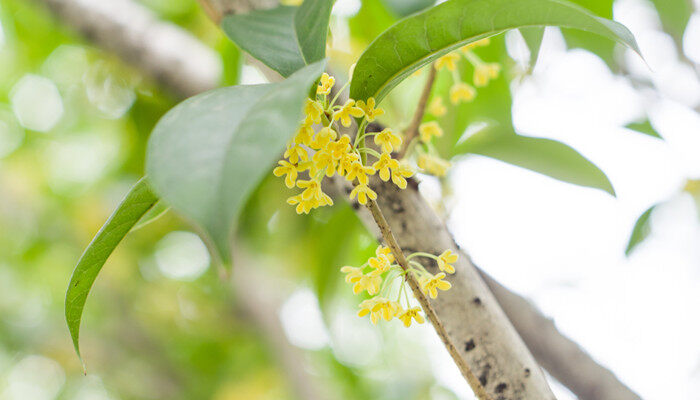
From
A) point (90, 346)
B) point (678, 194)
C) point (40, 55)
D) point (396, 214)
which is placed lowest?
point (90, 346)

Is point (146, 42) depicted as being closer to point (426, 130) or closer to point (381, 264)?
point (426, 130)

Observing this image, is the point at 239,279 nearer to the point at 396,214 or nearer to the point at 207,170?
the point at 396,214

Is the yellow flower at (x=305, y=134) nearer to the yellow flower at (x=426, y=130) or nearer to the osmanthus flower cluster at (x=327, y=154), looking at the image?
the osmanthus flower cluster at (x=327, y=154)

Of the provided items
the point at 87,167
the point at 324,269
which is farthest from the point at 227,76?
the point at 87,167

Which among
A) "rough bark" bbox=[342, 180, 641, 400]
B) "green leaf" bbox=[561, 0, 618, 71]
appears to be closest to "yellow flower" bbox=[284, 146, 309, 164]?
"rough bark" bbox=[342, 180, 641, 400]

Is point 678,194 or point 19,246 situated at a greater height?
point 678,194

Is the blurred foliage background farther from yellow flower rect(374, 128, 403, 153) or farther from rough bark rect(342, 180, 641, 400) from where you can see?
yellow flower rect(374, 128, 403, 153)
